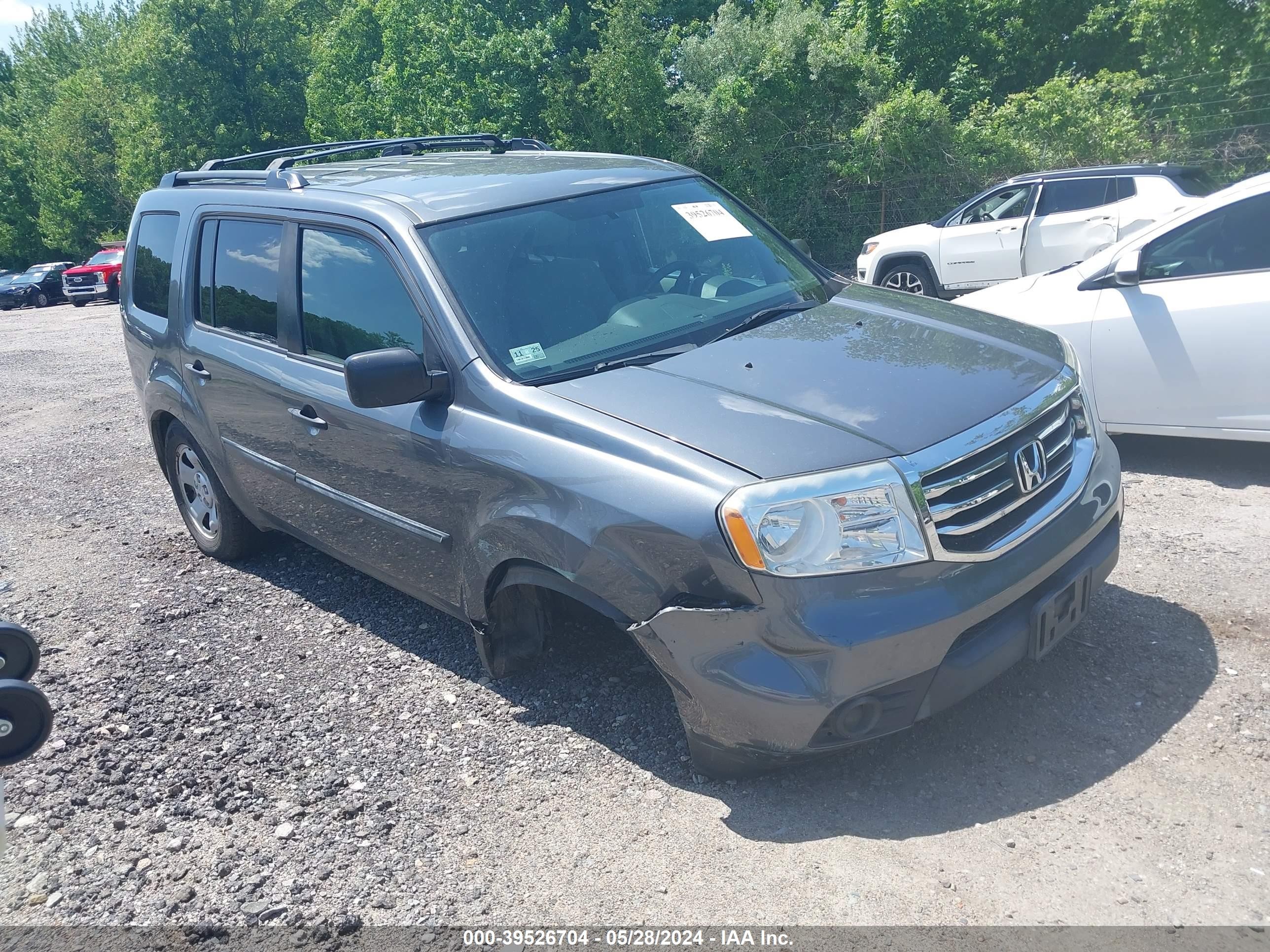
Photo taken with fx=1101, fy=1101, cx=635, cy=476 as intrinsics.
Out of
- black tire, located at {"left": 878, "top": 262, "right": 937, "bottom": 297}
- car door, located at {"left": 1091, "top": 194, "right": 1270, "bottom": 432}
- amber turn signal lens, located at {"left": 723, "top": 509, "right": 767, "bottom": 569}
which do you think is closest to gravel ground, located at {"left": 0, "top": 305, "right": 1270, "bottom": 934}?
car door, located at {"left": 1091, "top": 194, "right": 1270, "bottom": 432}

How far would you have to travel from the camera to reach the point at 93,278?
3250 centimetres

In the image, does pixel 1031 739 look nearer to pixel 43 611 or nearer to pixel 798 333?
pixel 798 333

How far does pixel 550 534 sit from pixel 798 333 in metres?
1.24

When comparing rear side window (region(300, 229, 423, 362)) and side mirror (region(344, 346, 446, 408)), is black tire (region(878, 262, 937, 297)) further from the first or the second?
side mirror (region(344, 346, 446, 408))

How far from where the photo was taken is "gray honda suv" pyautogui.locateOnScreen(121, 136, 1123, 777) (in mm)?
3107

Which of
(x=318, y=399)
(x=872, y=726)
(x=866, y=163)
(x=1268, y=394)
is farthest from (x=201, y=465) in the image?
(x=866, y=163)

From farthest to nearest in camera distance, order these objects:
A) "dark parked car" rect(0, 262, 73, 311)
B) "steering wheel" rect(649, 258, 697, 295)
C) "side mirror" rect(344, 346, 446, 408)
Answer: "dark parked car" rect(0, 262, 73, 311)
"steering wheel" rect(649, 258, 697, 295)
"side mirror" rect(344, 346, 446, 408)

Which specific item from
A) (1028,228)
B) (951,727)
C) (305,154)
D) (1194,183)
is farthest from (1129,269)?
(1028,228)

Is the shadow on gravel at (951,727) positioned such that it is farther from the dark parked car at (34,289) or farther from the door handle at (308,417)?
the dark parked car at (34,289)

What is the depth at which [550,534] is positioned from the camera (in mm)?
3494

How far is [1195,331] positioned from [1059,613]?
289 cm

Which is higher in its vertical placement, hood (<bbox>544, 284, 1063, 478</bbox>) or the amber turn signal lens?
hood (<bbox>544, 284, 1063, 478</bbox>)

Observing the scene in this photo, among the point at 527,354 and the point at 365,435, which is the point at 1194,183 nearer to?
the point at 527,354

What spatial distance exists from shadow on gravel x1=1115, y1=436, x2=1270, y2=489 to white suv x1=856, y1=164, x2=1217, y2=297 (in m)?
4.62
